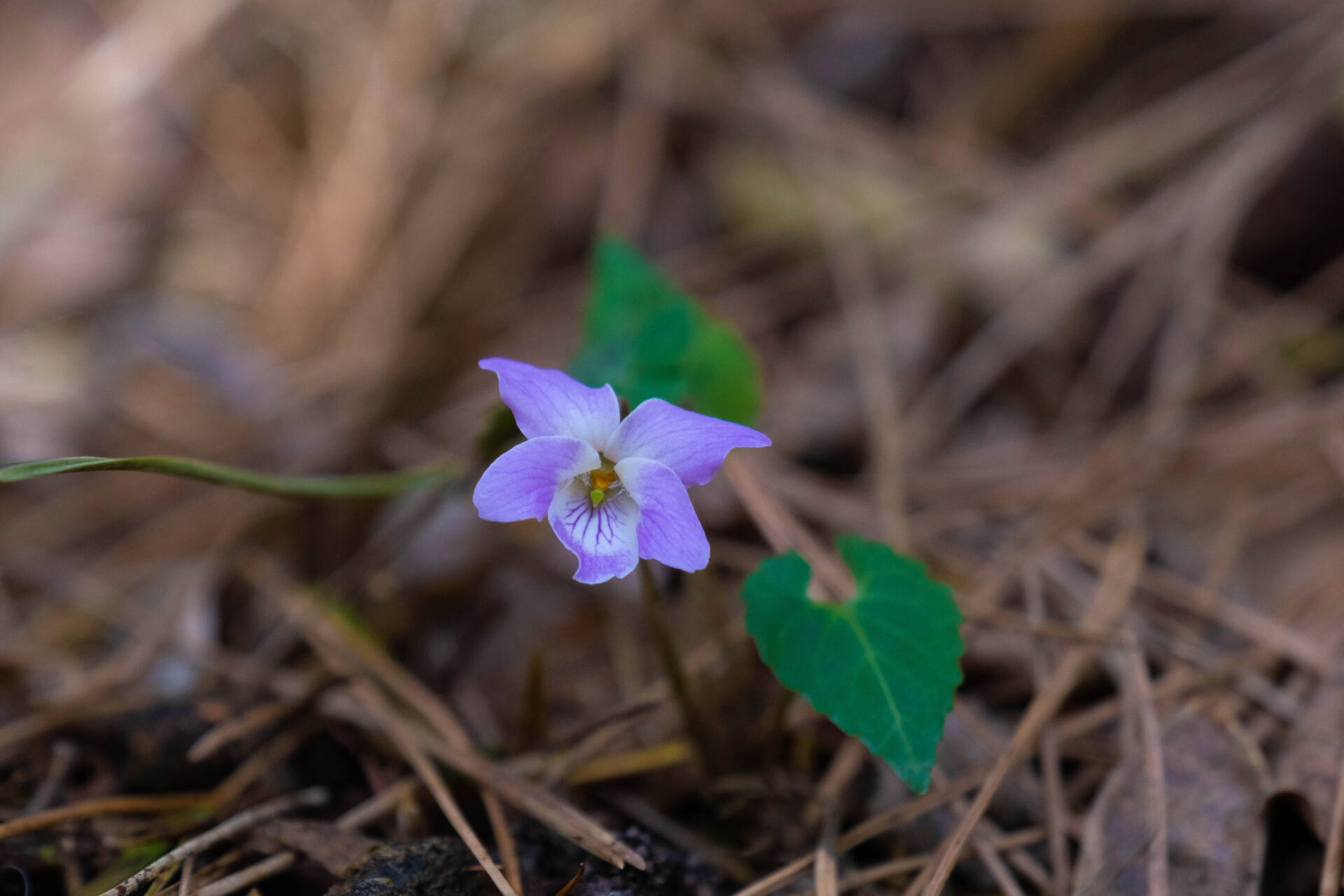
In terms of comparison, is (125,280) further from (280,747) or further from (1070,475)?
(1070,475)

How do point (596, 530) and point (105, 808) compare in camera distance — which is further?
point (105, 808)

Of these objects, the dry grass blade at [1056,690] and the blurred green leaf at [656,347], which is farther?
the blurred green leaf at [656,347]

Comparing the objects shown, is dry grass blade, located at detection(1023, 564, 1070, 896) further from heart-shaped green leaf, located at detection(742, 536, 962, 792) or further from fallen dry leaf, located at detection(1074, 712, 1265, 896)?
heart-shaped green leaf, located at detection(742, 536, 962, 792)

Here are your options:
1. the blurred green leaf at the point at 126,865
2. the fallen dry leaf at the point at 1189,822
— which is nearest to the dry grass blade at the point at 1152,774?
the fallen dry leaf at the point at 1189,822

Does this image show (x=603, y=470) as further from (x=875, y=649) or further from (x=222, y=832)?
(x=222, y=832)

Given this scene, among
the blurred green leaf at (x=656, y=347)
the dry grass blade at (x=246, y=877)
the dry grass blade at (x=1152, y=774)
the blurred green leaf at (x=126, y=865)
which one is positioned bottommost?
Result: the dry grass blade at (x=1152, y=774)

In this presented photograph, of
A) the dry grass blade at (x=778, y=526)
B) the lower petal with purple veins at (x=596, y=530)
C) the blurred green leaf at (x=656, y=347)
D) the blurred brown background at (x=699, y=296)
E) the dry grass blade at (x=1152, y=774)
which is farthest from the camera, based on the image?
the blurred brown background at (x=699, y=296)

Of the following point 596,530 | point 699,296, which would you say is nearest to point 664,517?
point 596,530

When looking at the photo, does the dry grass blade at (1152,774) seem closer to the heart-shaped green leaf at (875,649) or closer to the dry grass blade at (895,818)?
the dry grass blade at (895,818)
